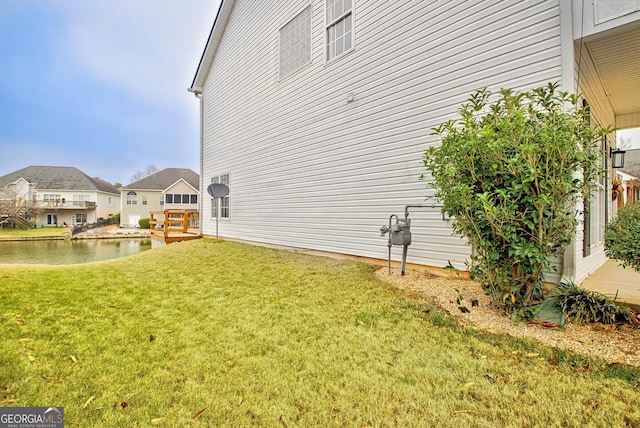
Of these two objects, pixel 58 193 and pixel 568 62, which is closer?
pixel 568 62

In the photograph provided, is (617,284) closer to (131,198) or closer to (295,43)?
(295,43)

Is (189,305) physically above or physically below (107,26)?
below

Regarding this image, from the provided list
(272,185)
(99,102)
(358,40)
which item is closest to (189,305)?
(272,185)

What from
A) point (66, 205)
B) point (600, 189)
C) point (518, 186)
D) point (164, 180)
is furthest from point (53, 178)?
point (600, 189)

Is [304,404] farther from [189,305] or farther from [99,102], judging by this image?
[99,102]

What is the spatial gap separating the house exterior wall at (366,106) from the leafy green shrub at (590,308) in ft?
4.67

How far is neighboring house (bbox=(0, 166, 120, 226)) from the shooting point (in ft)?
94.0

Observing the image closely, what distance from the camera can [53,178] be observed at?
31.1 meters

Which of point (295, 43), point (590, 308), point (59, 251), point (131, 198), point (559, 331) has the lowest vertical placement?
point (59, 251)

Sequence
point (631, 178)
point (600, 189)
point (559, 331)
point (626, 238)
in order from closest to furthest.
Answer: point (559, 331) → point (626, 238) → point (600, 189) → point (631, 178)

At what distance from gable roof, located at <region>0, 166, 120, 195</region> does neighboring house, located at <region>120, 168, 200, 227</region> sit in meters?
5.33

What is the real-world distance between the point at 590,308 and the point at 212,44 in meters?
13.4

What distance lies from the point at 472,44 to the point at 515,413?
455cm

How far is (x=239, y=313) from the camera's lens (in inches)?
130
